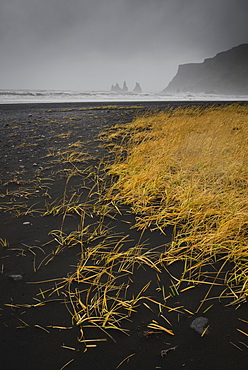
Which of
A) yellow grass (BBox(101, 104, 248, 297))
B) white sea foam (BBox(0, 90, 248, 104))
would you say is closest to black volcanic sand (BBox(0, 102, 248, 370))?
yellow grass (BBox(101, 104, 248, 297))

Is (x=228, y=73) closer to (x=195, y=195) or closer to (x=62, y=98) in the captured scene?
(x=62, y=98)

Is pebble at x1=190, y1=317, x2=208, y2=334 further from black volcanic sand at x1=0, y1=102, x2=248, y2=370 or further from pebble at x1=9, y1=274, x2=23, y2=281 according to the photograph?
pebble at x1=9, y1=274, x2=23, y2=281

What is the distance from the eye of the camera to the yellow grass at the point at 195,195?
6.40 feet

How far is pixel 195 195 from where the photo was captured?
2746 millimetres

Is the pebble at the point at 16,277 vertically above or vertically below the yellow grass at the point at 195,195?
A: below

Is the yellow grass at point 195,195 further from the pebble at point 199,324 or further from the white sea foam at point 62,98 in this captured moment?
the white sea foam at point 62,98

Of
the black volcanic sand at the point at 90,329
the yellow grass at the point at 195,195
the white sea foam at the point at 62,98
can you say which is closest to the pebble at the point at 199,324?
the black volcanic sand at the point at 90,329

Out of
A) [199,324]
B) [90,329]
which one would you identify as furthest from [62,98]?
[199,324]

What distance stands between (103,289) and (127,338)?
414mm

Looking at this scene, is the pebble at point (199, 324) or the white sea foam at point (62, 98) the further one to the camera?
the white sea foam at point (62, 98)

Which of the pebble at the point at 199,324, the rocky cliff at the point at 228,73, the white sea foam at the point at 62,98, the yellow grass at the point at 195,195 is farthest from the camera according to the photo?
the rocky cliff at the point at 228,73

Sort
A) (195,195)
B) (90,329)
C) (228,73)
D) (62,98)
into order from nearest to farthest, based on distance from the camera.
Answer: (90,329) < (195,195) < (62,98) < (228,73)

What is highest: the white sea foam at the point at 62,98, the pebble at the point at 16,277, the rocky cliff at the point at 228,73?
the rocky cliff at the point at 228,73

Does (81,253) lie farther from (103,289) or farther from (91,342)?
(91,342)
